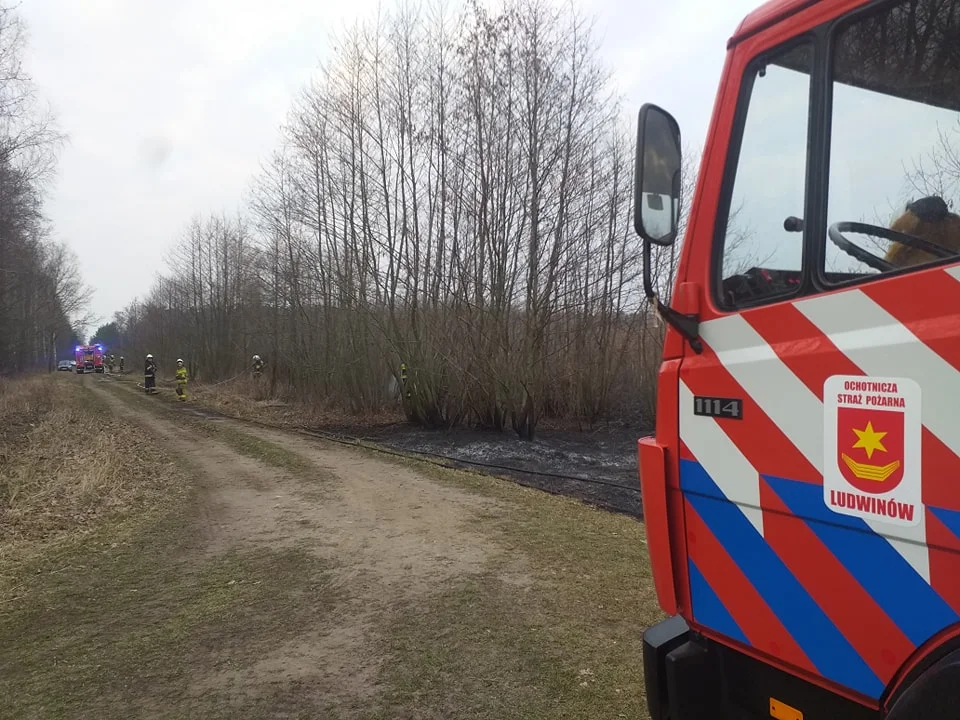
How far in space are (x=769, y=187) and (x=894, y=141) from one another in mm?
347

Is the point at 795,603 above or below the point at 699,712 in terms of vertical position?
above

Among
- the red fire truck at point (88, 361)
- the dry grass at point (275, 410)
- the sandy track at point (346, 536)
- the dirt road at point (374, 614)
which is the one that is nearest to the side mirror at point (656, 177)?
the dirt road at point (374, 614)

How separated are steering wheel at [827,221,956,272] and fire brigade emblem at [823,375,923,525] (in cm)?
31

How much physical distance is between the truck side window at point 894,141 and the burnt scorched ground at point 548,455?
6215mm

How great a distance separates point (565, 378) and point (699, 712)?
15.8 metres

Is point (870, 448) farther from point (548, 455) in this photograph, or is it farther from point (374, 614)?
point (548, 455)

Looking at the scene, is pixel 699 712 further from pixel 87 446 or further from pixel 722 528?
pixel 87 446

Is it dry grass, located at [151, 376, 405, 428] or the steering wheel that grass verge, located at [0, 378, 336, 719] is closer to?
the steering wheel

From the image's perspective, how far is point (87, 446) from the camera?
13.4 metres

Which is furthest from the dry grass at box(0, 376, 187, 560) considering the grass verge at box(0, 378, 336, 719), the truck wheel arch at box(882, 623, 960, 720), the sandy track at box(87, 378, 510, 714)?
the truck wheel arch at box(882, 623, 960, 720)

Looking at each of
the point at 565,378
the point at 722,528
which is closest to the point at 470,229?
the point at 565,378

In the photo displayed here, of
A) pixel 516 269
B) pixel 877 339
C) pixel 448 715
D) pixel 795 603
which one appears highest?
Answer: pixel 516 269

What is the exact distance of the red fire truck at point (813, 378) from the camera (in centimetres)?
159

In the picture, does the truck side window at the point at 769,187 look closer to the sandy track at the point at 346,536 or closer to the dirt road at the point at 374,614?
the dirt road at the point at 374,614
